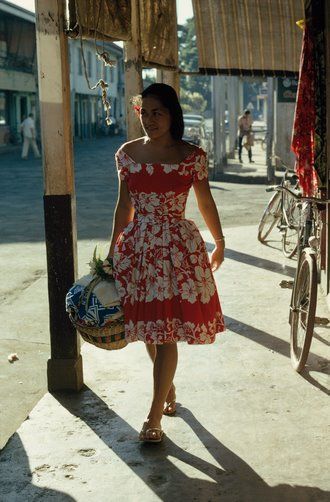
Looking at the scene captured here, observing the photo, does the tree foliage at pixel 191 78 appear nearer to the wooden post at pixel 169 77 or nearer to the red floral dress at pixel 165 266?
the wooden post at pixel 169 77

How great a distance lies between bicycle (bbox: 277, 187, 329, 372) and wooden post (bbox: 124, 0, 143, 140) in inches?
59.5

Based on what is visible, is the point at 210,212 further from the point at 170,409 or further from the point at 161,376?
the point at 170,409

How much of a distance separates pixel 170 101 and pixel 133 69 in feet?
7.63

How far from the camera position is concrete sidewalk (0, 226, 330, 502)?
12.7 ft

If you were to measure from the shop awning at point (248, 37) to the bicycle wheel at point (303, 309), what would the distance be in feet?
16.6

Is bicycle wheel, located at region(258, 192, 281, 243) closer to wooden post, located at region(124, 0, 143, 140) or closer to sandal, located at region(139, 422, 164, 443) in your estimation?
wooden post, located at region(124, 0, 143, 140)

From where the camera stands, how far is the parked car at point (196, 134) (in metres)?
31.4

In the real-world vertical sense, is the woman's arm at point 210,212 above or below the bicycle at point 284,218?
above

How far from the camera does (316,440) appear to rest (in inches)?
173

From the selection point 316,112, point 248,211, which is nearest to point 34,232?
point 248,211

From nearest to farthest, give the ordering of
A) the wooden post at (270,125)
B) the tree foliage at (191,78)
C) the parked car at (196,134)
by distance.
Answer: the wooden post at (270,125) → the parked car at (196,134) → the tree foliage at (191,78)

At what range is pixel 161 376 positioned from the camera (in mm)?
4371

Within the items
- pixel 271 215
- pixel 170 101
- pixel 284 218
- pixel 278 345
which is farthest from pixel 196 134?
pixel 170 101

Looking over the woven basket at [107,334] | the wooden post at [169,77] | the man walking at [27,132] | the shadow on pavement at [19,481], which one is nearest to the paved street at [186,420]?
the shadow on pavement at [19,481]
